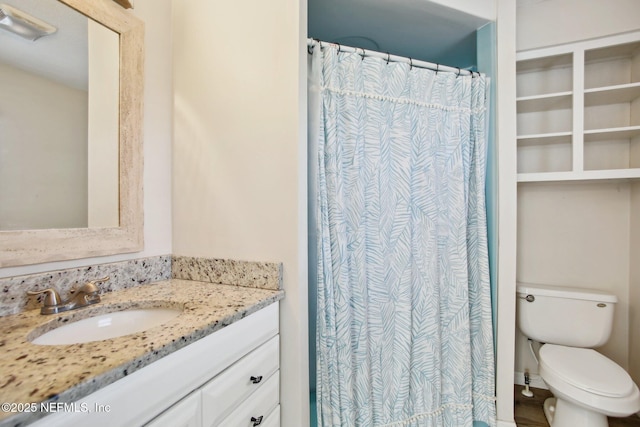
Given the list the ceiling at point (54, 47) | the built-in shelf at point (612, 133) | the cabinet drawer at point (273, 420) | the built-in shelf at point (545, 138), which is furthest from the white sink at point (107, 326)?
the built-in shelf at point (612, 133)

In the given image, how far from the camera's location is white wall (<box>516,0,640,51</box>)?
5.11 ft

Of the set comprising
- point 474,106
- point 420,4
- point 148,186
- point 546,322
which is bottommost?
point 546,322

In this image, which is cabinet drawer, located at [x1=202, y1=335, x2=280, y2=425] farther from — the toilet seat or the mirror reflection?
the toilet seat

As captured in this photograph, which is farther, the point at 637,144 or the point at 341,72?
the point at 637,144

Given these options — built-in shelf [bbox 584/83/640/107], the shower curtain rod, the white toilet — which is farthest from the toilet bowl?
the shower curtain rod

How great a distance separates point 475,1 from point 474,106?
0.56m

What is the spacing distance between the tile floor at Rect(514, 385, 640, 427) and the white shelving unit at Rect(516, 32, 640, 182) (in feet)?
4.65

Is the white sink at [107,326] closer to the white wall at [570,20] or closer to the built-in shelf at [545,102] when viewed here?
the built-in shelf at [545,102]

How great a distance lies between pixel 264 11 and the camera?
44.9 inches

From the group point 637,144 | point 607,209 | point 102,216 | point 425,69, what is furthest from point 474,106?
point 102,216

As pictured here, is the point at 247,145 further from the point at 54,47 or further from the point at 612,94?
the point at 612,94

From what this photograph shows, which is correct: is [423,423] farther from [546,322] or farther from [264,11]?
[264,11]

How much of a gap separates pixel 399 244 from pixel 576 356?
1213 mm

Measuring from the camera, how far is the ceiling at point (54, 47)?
83cm
